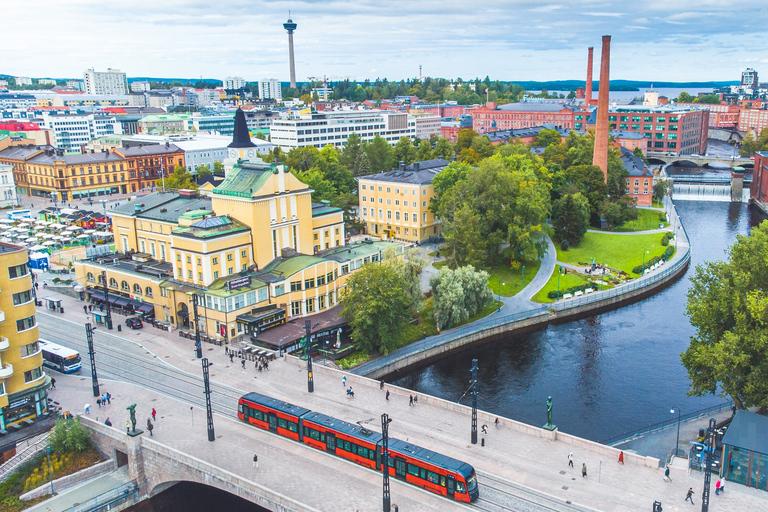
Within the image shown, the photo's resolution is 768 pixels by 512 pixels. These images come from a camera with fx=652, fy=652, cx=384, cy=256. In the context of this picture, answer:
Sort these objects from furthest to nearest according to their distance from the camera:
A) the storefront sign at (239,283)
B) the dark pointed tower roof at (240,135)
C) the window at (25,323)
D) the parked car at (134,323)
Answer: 1. the dark pointed tower roof at (240,135)
2. the parked car at (134,323)
3. the storefront sign at (239,283)
4. the window at (25,323)

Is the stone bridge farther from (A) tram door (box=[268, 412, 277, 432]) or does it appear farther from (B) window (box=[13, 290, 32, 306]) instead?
(B) window (box=[13, 290, 32, 306])

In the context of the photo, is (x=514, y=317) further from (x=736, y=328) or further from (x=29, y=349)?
(x=29, y=349)

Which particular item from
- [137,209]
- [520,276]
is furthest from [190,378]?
[520,276]

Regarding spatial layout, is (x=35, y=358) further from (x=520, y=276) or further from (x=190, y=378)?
(x=520, y=276)

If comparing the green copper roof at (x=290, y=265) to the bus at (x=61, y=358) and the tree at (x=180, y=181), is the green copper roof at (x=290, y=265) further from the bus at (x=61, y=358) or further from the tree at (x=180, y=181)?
the tree at (x=180, y=181)

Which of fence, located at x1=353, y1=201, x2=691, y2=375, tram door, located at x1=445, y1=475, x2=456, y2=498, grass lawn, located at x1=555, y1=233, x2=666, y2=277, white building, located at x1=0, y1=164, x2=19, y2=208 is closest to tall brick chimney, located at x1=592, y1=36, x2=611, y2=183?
grass lawn, located at x1=555, y1=233, x2=666, y2=277

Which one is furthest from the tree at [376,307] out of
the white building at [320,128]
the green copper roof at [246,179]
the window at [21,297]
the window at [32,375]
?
the white building at [320,128]

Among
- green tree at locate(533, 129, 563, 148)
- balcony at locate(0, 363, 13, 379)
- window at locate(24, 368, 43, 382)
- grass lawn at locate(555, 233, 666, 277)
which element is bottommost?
grass lawn at locate(555, 233, 666, 277)
